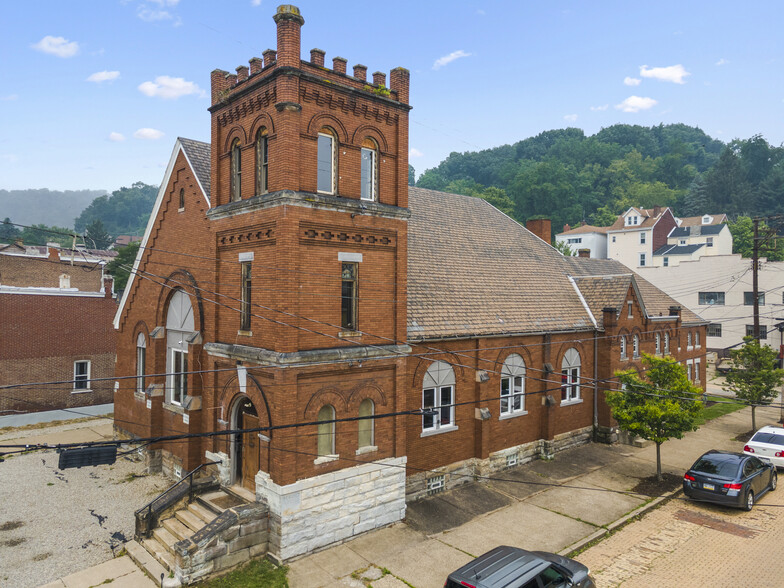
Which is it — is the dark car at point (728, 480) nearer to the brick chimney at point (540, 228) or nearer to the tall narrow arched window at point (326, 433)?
the tall narrow arched window at point (326, 433)

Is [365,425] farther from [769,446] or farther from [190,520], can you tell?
[769,446]

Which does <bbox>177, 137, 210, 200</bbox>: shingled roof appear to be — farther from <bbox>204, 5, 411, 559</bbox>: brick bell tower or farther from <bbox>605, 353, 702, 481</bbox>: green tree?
<bbox>605, 353, 702, 481</bbox>: green tree

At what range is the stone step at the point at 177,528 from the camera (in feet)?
46.1

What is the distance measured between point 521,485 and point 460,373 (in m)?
4.75

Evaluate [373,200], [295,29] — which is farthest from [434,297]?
[295,29]

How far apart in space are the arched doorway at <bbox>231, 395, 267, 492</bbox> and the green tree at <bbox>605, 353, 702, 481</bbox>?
1377 centimetres

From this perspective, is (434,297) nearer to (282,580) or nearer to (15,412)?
(282,580)

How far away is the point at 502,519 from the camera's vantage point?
1620 centimetres

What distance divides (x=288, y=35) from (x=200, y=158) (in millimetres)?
7729

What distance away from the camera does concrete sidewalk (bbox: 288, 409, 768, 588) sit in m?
13.2

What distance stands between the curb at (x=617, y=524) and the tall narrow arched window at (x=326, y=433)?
22.8 ft

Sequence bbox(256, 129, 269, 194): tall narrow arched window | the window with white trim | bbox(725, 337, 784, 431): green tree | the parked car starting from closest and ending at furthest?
bbox(256, 129, 269, 194): tall narrow arched window → the parked car → bbox(725, 337, 784, 431): green tree → the window with white trim

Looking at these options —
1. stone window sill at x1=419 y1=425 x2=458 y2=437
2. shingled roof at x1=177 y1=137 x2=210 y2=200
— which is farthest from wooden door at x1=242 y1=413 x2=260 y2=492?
shingled roof at x1=177 y1=137 x2=210 y2=200

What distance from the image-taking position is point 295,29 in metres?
13.8
